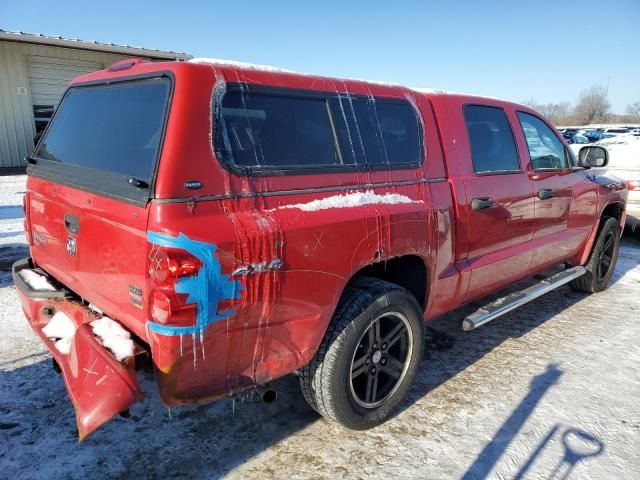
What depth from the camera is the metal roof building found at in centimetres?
1306

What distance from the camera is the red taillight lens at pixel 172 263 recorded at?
1923 millimetres

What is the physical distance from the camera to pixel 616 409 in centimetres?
318

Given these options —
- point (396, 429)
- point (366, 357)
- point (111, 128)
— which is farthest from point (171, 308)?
point (396, 429)

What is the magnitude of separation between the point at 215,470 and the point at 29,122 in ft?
47.1

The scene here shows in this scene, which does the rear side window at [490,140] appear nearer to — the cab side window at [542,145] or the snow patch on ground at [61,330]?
the cab side window at [542,145]

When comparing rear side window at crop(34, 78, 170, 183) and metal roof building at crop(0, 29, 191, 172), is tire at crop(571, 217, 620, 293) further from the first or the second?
metal roof building at crop(0, 29, 191, 172)

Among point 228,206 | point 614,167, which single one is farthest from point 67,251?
point 614,167

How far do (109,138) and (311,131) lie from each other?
3.51 ft

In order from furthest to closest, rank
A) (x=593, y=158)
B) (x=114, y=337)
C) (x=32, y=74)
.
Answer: (x=32, y=74), (x=593, y=158), (x=114, y=337)

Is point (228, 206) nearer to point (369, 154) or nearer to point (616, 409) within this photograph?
point (369, 154)

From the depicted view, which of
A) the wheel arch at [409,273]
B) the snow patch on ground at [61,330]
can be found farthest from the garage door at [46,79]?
the wheel arch at [409,273]

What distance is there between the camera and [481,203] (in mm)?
3369

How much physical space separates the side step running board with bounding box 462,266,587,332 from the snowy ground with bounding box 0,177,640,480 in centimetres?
44

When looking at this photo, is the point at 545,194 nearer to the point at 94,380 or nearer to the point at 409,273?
the point at 409,273
